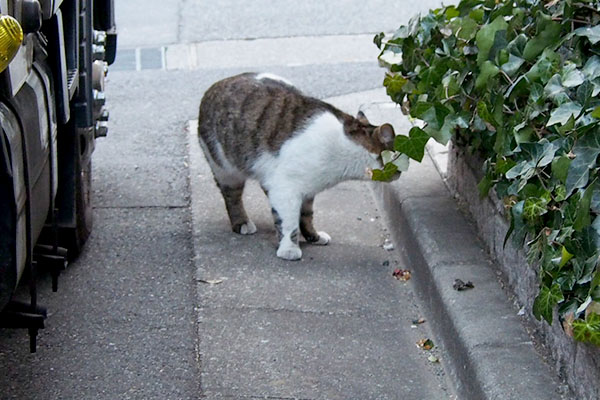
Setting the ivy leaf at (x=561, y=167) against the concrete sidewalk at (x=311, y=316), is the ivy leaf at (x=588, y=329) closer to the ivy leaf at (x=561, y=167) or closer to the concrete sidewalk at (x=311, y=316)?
the ivy leaf at (x=561, y=167)

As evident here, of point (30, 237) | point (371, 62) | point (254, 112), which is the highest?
point (30, 237)

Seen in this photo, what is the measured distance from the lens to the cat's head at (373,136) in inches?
192

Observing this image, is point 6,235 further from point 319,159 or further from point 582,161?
point 319,159

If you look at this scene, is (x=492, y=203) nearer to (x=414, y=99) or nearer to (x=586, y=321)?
(x=414, y=99)

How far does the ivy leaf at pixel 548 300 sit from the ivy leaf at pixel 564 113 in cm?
48

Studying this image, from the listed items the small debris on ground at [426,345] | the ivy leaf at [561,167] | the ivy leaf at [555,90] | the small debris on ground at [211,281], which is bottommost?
the small debris on ground at [211,281]

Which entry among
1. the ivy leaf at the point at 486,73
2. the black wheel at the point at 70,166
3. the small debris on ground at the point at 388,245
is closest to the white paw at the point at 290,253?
the small debris on ground at the point at 388,245

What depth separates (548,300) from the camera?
123 inches

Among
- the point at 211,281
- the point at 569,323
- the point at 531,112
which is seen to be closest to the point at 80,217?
the point at 211,281

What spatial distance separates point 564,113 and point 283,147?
203 centimetres

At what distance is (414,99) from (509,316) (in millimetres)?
1168

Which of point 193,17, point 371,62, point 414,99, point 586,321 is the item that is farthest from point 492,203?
point 193,17

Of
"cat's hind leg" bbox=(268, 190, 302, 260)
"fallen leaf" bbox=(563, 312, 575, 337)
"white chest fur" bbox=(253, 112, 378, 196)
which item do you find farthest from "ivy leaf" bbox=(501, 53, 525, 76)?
"cat's hind leg" bbox=(268, 190, 302, 260)

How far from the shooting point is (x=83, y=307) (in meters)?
4.40
